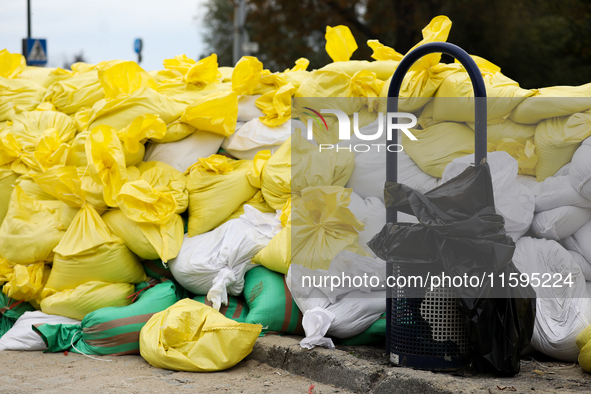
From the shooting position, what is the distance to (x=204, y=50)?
2186 centimetres

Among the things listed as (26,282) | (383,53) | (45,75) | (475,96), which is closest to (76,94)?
(45,75)

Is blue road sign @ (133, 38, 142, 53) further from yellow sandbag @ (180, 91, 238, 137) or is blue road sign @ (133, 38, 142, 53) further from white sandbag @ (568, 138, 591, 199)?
white sandbag @ (568, 138, 591, 199)

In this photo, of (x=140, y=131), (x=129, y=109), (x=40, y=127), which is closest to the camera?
(x=140, y=131)

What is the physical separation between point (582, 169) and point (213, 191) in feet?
6.18

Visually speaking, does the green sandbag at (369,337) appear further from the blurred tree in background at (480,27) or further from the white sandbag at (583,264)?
the blurred tree in background at (480,27)

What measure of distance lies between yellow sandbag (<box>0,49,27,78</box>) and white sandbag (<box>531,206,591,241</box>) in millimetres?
3882

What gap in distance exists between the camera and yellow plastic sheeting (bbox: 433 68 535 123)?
281 centimetres

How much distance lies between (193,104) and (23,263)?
1331mm

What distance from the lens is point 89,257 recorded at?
3229 mm

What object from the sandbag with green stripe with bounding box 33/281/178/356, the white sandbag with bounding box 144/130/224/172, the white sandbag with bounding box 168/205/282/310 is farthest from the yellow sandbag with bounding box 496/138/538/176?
the sandbag with green stripe with bounding box 33/281/178/356

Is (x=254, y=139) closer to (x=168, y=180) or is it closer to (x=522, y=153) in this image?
(x=168, y=180)

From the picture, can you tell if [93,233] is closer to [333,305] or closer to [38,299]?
[38,299]

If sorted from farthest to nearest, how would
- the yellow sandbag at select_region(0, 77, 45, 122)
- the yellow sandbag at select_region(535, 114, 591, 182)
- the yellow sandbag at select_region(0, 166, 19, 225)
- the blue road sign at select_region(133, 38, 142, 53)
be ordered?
the blue road sign at select_region(133, 38, 142, 53) → the yellow sandbag at select_region(0, 77, 45, 122) → the yellow sandbag at select_region(0, 166, 19, 225) → the yellow sandbag at select_region(535, 114, 591, 182)

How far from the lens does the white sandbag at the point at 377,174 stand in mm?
3092
